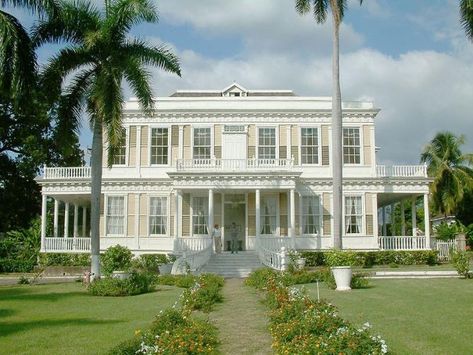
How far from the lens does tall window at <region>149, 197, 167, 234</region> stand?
31.9 meters

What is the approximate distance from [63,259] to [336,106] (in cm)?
1675

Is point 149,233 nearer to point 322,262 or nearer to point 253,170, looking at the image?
point 253,170

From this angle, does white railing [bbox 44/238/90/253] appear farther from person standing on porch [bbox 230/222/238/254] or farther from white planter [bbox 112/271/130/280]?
white planter [bbox 112/271/130/280]

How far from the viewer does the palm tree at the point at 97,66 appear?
67.8 feet

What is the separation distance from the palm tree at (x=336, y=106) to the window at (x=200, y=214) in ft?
27.7

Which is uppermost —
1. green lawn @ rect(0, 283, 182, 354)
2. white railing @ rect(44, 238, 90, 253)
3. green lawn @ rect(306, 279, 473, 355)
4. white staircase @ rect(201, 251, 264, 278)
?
white railing @ rect(44, 238, 90, 253)

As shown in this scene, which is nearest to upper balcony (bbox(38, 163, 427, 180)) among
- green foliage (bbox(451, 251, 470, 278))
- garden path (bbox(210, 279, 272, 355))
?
green foliage (bbox(451, 251, 470, 278))

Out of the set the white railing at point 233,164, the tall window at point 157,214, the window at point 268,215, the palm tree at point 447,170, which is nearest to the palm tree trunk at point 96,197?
the white railing at point 233,164

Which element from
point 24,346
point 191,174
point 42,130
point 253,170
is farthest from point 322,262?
point 42,130

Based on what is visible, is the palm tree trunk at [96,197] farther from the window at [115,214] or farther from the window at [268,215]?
the window at [268,215]

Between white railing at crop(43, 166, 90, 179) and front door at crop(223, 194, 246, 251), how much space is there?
824cm

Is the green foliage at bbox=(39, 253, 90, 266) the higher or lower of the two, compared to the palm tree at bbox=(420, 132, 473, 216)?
lower

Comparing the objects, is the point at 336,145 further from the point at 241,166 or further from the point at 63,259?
the point at 63,259

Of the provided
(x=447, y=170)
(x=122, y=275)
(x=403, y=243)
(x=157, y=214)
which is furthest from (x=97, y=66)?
(x=447, y=170)
